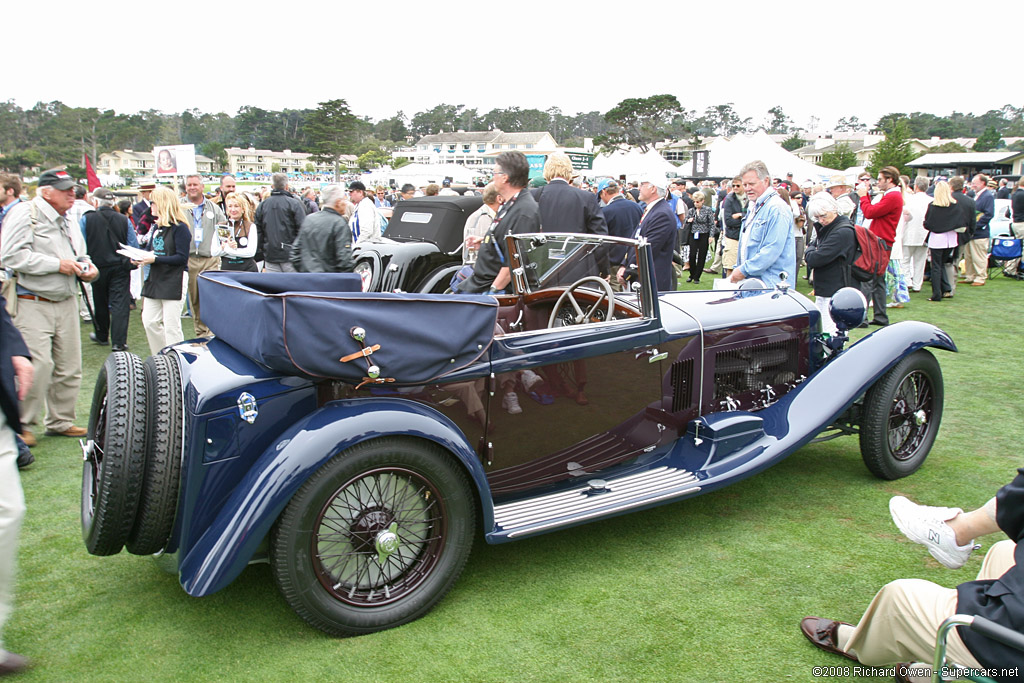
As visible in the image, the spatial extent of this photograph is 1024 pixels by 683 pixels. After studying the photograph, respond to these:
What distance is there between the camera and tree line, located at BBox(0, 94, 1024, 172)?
9019 cm

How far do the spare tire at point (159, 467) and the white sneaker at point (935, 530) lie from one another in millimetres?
2525

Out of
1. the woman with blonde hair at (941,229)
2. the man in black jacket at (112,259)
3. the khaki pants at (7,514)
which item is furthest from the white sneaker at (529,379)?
the woman with blonde hair at (941,229)

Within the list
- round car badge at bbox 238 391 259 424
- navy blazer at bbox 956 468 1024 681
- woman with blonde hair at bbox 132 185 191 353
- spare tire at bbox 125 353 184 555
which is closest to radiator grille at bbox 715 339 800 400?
navy blazer at bbox 956 468 1024 681

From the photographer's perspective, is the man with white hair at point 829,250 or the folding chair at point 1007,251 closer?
the man with white hair at point 829,250

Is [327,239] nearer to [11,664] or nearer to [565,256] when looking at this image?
[565,256]

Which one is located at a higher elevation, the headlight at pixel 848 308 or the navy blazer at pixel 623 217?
the navy blazer at pixel 623 217

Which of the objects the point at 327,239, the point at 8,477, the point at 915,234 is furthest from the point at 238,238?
the point at 915,234

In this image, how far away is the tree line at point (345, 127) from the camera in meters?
90.2

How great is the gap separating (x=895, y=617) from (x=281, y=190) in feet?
27.5

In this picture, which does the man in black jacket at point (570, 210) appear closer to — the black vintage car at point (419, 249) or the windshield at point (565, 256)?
the black vintage car at point (419, 249)

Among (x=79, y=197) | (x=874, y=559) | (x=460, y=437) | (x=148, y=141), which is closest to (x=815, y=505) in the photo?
(x=874, y=559)

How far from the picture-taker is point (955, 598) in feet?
6.23

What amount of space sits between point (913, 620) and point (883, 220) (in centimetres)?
856

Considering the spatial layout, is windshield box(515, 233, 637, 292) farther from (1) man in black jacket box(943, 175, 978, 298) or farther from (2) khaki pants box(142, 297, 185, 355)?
(1) man in black jacket box(943, 175, 978, 298)
